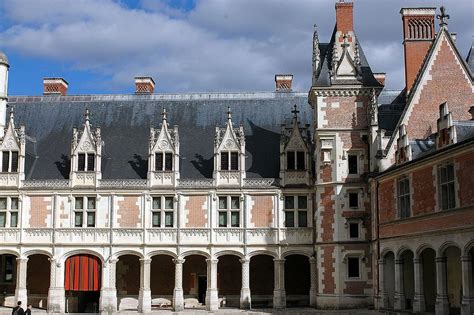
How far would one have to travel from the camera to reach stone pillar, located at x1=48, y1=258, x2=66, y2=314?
3222 centimetres

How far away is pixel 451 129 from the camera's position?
2294 centimetres

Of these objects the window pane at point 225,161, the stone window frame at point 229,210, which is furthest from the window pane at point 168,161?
the stone window frame at point 229,210

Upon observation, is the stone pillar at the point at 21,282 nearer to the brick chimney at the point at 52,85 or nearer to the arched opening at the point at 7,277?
the arched opening at the point at 7,277

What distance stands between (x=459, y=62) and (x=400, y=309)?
1082cm

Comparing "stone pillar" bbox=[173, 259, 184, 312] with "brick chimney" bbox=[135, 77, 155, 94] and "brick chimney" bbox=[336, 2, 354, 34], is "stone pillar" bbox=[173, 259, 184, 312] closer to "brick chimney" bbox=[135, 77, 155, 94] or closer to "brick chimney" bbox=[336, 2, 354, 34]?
"brick chimney" bbox=[135, 77, 155, 94]

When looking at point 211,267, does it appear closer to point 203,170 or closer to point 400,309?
point 203,170

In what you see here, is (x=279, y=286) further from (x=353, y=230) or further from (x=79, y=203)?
(x=79, y=203)

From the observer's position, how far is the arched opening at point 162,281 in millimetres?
33625

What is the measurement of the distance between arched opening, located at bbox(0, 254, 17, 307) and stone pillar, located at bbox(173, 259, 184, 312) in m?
8.12

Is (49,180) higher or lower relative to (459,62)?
lower

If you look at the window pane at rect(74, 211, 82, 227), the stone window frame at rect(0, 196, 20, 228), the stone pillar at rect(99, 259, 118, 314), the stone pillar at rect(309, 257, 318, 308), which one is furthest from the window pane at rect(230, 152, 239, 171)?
the stone window frame at rect(0, 196, 20, 228)

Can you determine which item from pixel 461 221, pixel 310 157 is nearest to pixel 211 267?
pixel 310 157

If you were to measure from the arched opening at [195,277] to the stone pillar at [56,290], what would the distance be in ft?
18.7

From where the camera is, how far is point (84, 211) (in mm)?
33125
